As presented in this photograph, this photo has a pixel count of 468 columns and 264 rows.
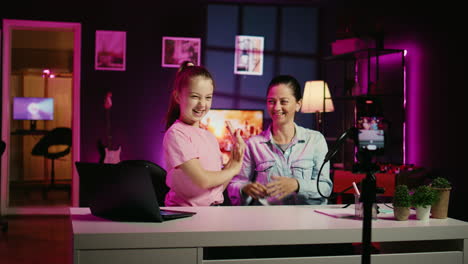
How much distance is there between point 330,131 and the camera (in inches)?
273

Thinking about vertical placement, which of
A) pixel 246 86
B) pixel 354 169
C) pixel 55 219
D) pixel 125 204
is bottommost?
pixel 55 219

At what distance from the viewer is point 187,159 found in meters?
2.21

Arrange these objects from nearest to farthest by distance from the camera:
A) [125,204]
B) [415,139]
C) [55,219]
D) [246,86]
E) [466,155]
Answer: [125,204] < [466,155] < [415,139] < [55,219] < [246,86]

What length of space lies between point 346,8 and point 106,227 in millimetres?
5523

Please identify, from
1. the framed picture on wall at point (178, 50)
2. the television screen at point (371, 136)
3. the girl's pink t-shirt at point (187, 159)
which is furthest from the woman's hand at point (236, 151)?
the framed picture on wall at point (178, 50)

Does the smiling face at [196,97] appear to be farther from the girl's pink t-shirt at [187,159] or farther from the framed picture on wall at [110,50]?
the framed picture on wall at [110,50]

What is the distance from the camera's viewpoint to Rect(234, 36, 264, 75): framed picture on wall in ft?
22.9

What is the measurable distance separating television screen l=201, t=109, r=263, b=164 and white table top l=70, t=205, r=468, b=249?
4324 millimetres

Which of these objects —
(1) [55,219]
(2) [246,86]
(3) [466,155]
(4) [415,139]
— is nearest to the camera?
(3) [466,155]

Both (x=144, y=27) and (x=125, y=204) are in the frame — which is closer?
(x=125, y=204)

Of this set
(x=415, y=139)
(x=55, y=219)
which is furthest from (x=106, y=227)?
(x=55, y=219)

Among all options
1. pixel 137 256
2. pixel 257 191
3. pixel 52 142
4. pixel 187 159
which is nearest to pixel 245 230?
pixel 137 256

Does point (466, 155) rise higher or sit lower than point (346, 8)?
lower

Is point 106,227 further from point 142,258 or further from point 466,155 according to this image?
point 466,155
